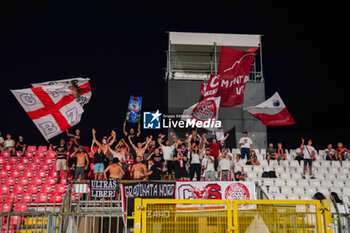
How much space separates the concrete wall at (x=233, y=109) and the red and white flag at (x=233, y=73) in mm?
4229

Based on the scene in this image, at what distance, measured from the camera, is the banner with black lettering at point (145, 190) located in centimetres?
1212

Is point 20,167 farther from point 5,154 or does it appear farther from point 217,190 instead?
point 217,190

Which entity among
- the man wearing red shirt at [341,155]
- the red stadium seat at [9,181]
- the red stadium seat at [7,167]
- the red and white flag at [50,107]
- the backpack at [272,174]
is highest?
the red and white flag at [50,107]

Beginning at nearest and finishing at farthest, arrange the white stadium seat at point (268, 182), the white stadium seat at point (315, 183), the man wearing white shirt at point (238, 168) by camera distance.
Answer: the white stadium seat at point (268, 182), the man wearing white shirt at point (238, 168), the white stadium seat at point (315, 183)

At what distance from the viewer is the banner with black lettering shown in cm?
1212

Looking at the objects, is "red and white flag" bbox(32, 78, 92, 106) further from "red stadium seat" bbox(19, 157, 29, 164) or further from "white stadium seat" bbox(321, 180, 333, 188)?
"white stadium seat" bbox(321, 180, 333, 188)

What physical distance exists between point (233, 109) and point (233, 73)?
16.0ft

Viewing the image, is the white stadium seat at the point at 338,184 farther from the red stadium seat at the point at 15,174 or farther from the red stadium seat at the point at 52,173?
the red stadium seat at the point at 15,174

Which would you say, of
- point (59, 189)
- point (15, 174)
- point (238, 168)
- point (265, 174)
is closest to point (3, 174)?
point (15, 174)

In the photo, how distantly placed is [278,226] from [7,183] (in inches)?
546

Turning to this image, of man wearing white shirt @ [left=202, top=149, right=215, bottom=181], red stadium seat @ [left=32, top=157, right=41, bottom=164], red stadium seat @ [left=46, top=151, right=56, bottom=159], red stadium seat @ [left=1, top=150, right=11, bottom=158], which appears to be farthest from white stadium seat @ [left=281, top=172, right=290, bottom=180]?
red stadium seat @ [left=1, top=150, right=11, bottom=158]

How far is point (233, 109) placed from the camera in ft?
74.1

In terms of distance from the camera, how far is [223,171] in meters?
15.4

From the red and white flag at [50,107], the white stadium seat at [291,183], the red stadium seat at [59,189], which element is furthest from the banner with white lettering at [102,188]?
the white stadium seat at [291,183]
